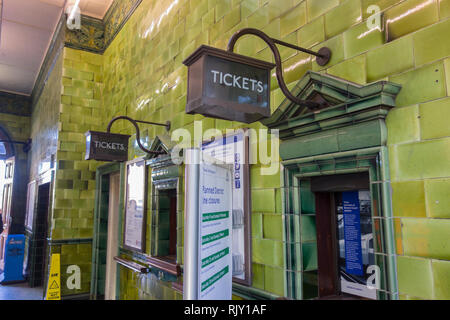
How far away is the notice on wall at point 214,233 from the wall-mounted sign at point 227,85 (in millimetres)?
319

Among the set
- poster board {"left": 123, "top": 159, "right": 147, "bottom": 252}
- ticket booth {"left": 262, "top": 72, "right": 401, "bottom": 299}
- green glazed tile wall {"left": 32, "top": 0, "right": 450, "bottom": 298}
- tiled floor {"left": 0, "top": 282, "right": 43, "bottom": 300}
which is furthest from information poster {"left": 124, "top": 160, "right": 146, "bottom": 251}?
tiled floor {"left": 0, "top": 282, "right": 43, "bottom": 300}

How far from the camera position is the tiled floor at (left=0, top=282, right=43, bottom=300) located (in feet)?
22.7

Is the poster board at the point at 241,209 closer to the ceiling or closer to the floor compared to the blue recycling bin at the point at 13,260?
closer to the ceiling

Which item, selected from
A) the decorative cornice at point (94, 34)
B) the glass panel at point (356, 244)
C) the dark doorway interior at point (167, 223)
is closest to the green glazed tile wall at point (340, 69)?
the glass panel at point (356, 244)

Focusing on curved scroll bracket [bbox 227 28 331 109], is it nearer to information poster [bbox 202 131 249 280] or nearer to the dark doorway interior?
information poster [bbox 202 131 249 280]

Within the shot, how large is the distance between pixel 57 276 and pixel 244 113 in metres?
4.92

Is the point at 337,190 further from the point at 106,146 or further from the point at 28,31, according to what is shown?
the point at 28,31

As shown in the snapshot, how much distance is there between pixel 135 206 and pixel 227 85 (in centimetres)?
320

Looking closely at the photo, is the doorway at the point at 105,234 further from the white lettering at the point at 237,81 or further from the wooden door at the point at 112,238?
the white lettering at the point at 237,81

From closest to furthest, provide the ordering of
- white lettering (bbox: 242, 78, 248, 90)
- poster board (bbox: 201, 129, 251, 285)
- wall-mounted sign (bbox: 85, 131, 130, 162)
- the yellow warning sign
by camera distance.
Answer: white lettering (bbox: 242, 78, 248, 90), poster board (bbox: 201, 129, 251, 285), wall-mounted sign (bbox: 85, 131, 130, 162), the yellow warning sign

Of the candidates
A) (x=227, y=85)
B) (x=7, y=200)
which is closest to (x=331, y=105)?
(x=227, y=85)

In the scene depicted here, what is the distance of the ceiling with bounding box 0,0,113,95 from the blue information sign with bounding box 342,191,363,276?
540 cm

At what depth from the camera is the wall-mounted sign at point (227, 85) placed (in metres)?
1.85
